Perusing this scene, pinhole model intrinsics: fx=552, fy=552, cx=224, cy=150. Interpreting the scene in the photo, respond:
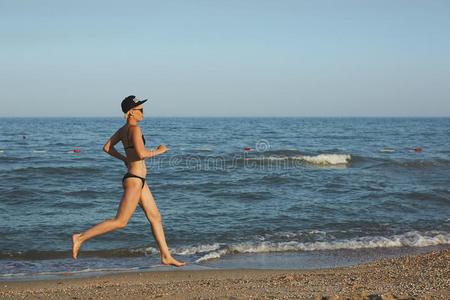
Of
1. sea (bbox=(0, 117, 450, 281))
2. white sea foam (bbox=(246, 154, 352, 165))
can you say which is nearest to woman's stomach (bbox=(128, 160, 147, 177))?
sea (bbox=(0, 117, 450, 281))

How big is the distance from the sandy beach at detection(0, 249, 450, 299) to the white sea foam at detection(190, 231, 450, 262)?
1639 mm

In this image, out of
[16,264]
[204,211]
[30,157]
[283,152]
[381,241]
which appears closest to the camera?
[16,264]

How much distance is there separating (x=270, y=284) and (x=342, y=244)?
4.18 m

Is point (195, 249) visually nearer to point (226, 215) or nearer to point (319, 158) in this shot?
point (226, 215)

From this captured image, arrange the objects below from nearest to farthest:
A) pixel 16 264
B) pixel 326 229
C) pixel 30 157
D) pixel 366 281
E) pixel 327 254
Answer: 1. pixel 366 281
2. pixel 16 264
3. pixel 327 254
4. pixel 326 229
5. pixel 30 157

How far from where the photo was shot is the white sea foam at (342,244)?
36.7ft

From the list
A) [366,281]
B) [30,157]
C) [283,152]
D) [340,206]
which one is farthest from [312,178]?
[30,157]

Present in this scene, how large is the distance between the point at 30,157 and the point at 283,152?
14.7m

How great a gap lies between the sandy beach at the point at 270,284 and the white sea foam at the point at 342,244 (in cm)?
164

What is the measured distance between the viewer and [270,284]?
25.8 feet

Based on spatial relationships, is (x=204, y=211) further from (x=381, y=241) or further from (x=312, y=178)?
(x=312, y=178)

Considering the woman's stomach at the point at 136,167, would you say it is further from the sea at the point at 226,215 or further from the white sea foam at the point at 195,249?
the white sea foam at the point at 195,249

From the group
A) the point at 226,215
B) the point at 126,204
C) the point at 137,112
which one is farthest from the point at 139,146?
the point at 226,215

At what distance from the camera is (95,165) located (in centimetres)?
2523
